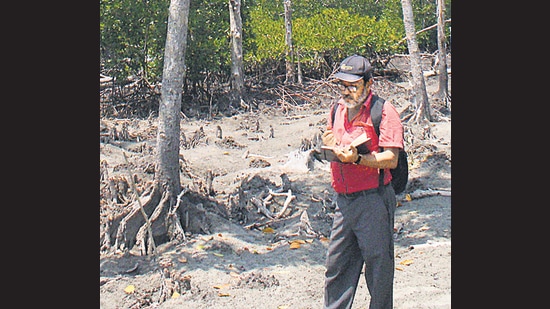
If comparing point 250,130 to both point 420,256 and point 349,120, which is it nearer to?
point 420,256

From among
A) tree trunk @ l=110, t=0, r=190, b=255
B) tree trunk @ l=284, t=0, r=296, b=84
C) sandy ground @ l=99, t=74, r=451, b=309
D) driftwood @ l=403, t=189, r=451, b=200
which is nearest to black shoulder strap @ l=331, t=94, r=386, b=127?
sandy ground @ l=99, t=74, r=451, b=309

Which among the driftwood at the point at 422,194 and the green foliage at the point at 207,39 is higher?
the green foliage at the point at 207,39

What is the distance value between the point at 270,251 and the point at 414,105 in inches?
298

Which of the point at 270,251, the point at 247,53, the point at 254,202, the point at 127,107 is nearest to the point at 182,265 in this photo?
the point at 270,251

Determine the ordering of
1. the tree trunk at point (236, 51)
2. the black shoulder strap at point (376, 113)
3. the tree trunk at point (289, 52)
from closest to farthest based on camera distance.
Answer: the black shoulder strap at point (376, 113)
the tree trunk at point (236, 51)
the tree trunk at point (289, 52)

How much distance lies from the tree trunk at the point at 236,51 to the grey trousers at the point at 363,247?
1080cm

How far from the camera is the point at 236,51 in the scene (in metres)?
15.5

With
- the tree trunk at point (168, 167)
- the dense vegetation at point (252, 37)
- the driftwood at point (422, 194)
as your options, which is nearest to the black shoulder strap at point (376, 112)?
the tree trunk at point (168, 167)

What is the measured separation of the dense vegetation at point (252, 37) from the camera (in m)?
14.5

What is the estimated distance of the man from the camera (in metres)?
4.57

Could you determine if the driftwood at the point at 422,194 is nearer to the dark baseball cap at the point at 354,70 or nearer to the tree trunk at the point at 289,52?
the dark baseball cap at the point at 354,70

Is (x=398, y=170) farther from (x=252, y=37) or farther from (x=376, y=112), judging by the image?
(x=252, y=37)

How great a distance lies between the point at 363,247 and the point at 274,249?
2789 millimetres

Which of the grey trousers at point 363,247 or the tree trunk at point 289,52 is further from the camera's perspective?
the tree trunk at point 289,52
